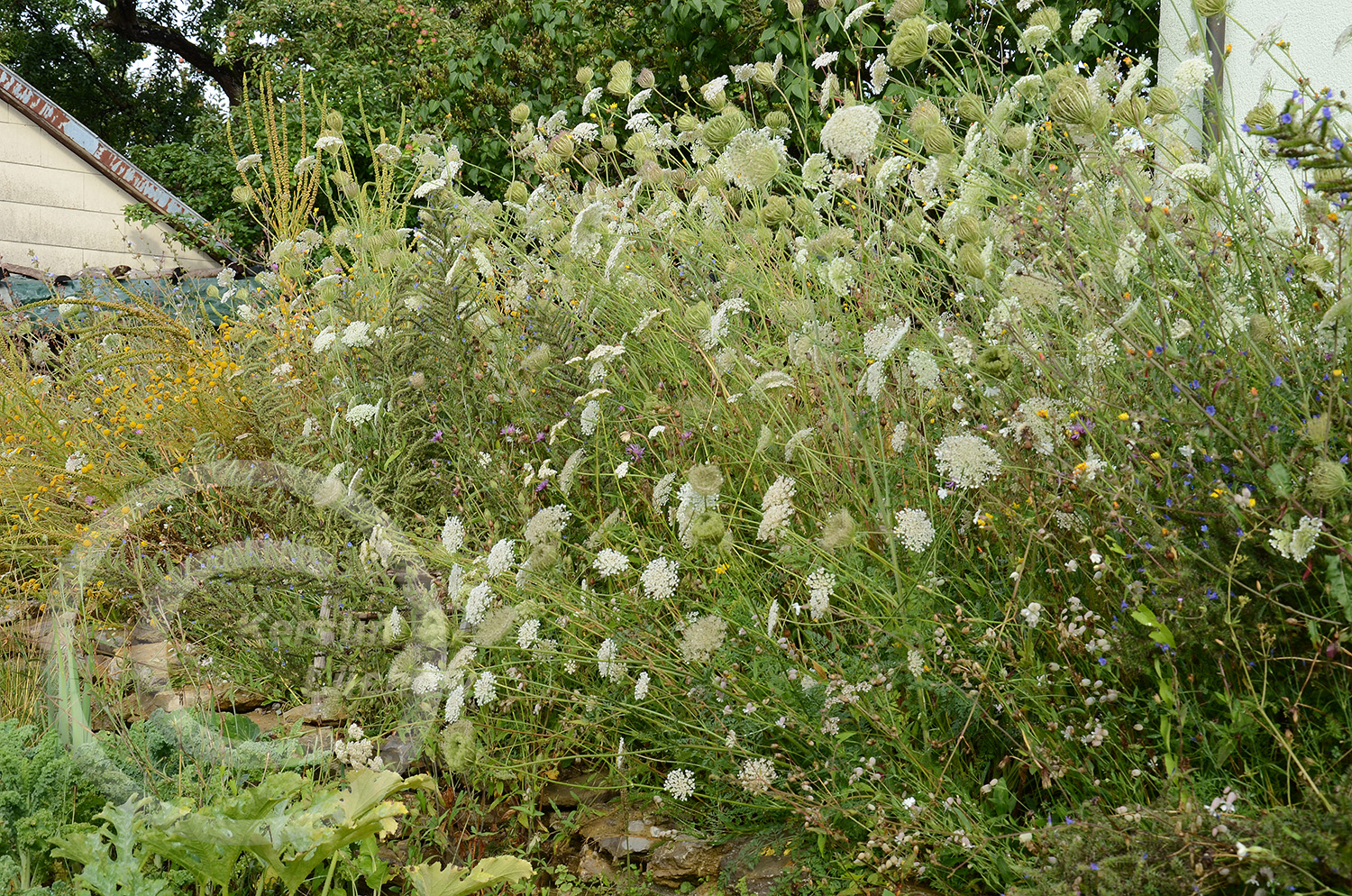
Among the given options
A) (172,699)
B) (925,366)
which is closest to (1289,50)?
(925,366)

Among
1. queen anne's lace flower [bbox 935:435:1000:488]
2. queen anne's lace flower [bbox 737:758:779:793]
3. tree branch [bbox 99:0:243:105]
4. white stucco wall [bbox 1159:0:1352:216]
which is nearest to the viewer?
queen anne's lace flower [bbox 935:435:1000:488]

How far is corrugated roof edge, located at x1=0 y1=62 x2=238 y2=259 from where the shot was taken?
10758mm

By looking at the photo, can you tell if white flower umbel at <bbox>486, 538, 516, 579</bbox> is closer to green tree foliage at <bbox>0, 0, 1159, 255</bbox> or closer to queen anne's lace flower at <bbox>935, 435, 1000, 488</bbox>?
queen anne's lace flower at <bbox>935, 435, 1000, 488</bbox>

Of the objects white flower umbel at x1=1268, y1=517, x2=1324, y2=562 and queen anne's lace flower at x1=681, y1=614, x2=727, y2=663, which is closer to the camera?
white flower umbel at x1=1268, y1=517, x2=1324, y2=562

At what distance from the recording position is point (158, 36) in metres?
20.6

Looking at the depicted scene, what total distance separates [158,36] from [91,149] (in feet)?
37.1

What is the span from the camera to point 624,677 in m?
2.32

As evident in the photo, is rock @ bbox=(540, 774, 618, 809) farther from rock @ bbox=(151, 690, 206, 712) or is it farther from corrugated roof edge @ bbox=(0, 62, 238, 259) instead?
corrugated roof edge @ bbox=(0, 62, 238, 259)

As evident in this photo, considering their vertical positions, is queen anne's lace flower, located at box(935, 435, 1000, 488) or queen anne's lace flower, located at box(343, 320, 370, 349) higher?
queen anne's lace flower, located at box(343, 320, 370, 349)

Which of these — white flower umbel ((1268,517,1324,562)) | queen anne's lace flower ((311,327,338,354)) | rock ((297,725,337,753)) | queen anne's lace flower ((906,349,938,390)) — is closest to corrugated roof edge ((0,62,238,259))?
queen anne's lace flower ((311,327,338,354))

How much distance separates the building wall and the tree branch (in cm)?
1004

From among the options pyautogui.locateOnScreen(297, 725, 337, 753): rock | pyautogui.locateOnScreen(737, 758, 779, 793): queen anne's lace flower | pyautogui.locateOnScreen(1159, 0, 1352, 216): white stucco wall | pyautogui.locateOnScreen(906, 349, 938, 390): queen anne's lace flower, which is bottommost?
pyautogui.locateOnScreen(297, 725, 337, 753): rock

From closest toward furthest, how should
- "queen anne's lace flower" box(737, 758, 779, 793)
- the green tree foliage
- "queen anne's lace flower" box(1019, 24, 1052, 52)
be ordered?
"queen anne's lace flower" box(737, 758, 779, 793) → "queen anne's lace flower" box(1019, 24, 1052, 52) → the green tree foliage

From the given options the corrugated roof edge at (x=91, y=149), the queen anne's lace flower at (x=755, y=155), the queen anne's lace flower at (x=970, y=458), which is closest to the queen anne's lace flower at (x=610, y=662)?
the queen anne's lace flower at (x=970, y=458)
